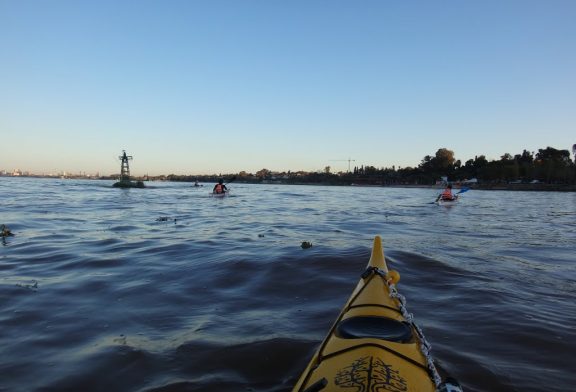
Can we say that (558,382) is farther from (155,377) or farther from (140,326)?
(140,326)

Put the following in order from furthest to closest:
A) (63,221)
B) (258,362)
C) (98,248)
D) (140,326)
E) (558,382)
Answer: (63,221) < (98,248) < (140,326) < (258,362) < (558,382)

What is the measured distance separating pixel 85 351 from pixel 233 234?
947cm

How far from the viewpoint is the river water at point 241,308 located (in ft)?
14.4

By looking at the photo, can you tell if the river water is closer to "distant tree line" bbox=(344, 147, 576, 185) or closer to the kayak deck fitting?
the kayak deck fitting

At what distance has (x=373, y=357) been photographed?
3.02 m

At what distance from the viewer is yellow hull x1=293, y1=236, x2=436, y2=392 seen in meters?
2.72

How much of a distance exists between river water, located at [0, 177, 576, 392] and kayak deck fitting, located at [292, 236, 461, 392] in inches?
41.8

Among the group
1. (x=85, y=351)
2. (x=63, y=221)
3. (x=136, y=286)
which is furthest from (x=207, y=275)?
(x=63, y=221)

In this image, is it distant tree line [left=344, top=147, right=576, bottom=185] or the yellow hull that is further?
distant tree line [left=344, top=147, right=576, bottom=185]

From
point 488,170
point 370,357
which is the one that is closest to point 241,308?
point 370,357

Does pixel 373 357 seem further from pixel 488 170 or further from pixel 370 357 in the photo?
pixel 488 170

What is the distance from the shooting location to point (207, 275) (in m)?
Result: 8.48

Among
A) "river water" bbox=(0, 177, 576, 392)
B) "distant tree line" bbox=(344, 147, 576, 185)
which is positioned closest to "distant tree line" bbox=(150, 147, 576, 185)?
"distant tree line" bbox=(344, 147, 576, 185)

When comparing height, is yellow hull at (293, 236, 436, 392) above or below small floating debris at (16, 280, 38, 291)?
above
